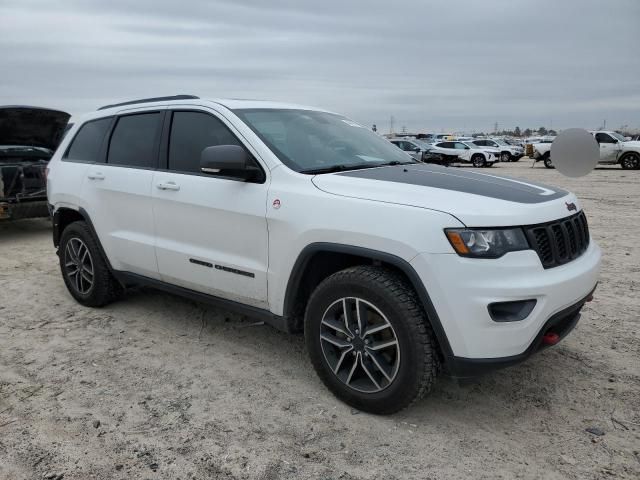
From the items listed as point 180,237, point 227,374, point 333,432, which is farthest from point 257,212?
point 333,432

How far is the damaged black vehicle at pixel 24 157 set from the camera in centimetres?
802

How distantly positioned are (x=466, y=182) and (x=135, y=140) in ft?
8.85

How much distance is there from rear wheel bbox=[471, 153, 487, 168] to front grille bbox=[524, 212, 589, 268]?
28.5 meters

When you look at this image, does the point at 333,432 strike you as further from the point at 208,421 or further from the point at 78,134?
the point at 78,134

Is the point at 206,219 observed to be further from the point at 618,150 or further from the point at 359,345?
the point at 618,150

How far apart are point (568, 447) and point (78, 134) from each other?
4.72 metres

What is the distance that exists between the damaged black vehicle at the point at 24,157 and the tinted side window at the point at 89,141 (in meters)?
3.34

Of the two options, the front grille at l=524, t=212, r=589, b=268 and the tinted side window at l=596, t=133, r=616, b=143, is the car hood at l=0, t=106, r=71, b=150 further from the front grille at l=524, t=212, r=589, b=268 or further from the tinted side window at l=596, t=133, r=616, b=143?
the tinted side window at l=596, t=133, r=616, b=143

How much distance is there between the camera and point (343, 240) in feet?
9.90

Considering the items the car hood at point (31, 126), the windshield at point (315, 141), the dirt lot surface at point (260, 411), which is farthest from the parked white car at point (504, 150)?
the windshield at point (315, 141)

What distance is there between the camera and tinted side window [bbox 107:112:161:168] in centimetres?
430

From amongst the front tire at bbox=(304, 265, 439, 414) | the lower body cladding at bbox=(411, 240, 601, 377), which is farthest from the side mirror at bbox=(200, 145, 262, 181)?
the lower body cladding at bbox=(411, 240, 601, 377)

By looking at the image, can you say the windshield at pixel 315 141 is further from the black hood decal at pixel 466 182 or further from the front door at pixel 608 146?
the front door at pixel 608 146

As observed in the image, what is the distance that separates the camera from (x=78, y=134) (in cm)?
517
